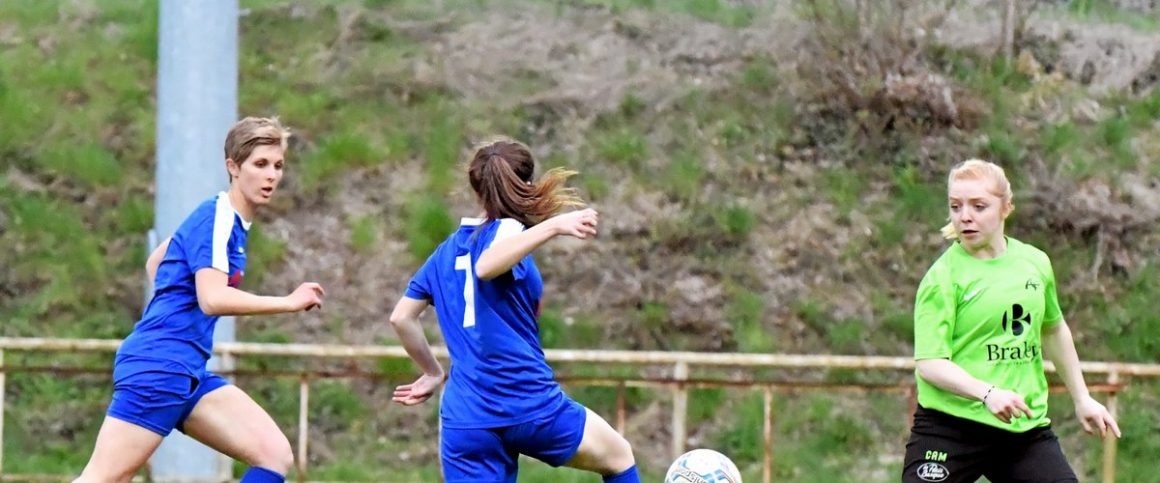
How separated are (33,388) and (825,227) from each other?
5.84m

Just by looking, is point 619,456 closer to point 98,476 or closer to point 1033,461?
point 1033,461

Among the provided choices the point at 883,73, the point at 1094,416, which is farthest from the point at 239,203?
the point at 883,73

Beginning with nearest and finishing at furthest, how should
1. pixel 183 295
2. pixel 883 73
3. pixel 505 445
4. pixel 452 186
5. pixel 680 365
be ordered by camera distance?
pixel 505 445
pixel 183 295
pixel 680 365
pixel 452 186
pixel 883 73

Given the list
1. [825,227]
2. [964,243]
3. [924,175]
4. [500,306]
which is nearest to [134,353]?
[500,306]

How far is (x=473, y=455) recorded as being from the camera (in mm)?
4961

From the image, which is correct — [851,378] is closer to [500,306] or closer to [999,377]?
[999,377]

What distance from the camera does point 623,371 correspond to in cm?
1020

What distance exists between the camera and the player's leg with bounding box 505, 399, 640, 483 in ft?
16.4

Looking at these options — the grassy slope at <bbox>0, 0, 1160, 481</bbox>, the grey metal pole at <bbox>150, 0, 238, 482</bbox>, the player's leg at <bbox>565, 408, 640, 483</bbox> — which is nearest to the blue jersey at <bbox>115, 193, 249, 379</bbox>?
the player's leg at <bbox>565, 408, 640, 483</bbox>

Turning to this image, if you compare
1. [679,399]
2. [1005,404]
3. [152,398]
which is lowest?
[679,399]

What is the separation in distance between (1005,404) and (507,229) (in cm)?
166

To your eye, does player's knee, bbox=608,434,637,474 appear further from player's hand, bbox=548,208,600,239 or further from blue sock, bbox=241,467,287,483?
blue sock, bbox=241,467,287,483

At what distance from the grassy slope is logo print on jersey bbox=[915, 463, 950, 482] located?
4.07 meters

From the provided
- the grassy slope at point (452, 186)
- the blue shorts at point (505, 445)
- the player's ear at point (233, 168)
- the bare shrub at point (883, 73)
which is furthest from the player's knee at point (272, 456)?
the bare shrub at point (883, 73)
